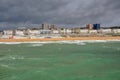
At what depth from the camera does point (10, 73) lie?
18.0 m

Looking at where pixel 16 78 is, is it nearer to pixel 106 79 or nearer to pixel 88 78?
pixel 88 78

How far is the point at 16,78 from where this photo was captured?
1619 cm

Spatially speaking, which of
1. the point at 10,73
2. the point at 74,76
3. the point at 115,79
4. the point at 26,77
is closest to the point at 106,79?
the point at 115,79

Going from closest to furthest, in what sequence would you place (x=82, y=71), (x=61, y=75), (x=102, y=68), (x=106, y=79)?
(x=106, y=79)
(x=61, y=75)
(x=82, y=71)
(x=102, y=68)

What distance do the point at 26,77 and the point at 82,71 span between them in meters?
3.94

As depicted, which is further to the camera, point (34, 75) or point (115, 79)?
point (34, 75)

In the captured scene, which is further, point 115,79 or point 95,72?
point 95,72

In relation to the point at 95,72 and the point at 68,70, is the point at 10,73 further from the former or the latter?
the point at 95,72

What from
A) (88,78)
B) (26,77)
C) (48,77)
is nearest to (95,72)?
(88,78)

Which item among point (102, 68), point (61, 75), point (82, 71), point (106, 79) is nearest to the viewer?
point (106, 79)

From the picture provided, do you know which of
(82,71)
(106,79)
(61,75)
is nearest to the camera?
(106,79)

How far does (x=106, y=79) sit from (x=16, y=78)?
201 inches

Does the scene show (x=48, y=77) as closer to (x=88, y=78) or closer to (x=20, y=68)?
(x=88, y=78)

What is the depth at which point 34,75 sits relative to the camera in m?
17.1
